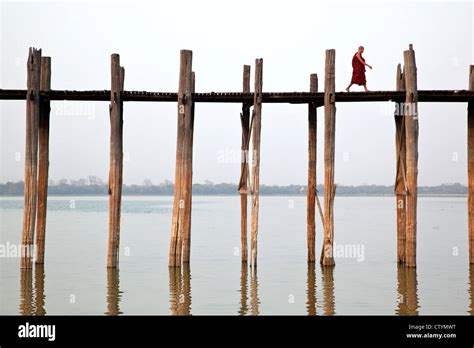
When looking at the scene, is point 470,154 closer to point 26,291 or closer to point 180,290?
point 180,290

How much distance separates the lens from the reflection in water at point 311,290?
1402cm

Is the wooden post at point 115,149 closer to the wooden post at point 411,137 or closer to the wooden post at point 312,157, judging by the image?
the wooden post at point 312,157

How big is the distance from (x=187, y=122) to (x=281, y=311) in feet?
17.1

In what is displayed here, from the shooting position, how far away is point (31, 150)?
16.7 metres

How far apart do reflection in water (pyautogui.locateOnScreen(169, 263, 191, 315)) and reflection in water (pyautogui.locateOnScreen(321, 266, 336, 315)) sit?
252 cm

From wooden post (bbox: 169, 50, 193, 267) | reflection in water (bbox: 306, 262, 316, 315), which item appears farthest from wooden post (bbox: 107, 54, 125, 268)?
reflection in water (bbox: 306, 262, 316, 315)

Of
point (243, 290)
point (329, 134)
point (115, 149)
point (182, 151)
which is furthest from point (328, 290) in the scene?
point (115, 149)

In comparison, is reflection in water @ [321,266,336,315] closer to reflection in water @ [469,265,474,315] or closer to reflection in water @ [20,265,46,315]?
reflection in water @ [469,265,474,315]

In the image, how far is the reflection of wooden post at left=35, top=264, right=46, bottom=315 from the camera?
1378 cm

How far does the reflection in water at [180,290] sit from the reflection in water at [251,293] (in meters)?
1.01

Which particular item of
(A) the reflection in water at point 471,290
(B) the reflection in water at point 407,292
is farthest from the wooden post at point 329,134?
(A) the reflection in water at point 471,290
